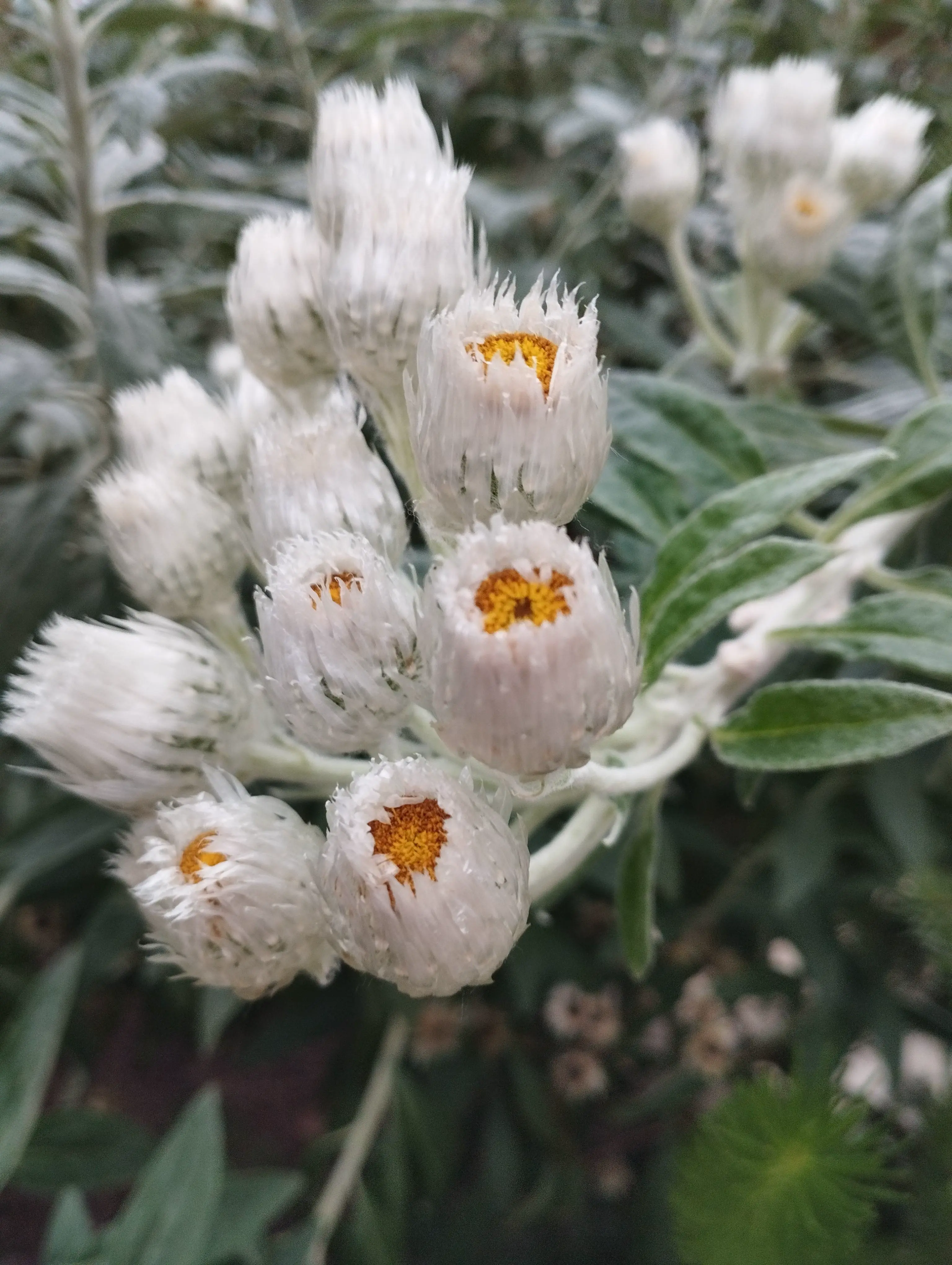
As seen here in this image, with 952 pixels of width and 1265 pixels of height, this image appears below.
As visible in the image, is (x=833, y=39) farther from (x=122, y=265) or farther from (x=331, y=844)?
(x=331, y=844)

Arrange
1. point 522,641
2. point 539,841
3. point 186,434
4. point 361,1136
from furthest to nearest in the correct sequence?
point 361,1136, point 539,841, point 186,434, point 522,641

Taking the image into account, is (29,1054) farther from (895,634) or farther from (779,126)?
(779,126)

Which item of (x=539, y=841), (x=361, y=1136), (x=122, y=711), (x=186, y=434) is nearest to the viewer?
(x=122, y=711)

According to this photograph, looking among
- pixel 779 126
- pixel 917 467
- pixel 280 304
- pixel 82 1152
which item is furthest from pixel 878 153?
pixel 82 1152

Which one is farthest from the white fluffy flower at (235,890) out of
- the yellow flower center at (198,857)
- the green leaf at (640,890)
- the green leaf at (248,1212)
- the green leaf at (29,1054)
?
the green leaf at (248,1212)

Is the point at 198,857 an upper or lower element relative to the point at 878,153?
lower

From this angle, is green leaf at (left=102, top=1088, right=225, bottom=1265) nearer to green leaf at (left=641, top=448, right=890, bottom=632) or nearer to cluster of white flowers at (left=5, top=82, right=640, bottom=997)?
cluster of white flowers at (left=5, top=82, right=640, bottom=997)

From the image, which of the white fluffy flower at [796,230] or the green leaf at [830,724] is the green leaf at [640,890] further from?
the white fluffy flower at [796,230]

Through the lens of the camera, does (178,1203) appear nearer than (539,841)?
Yes
